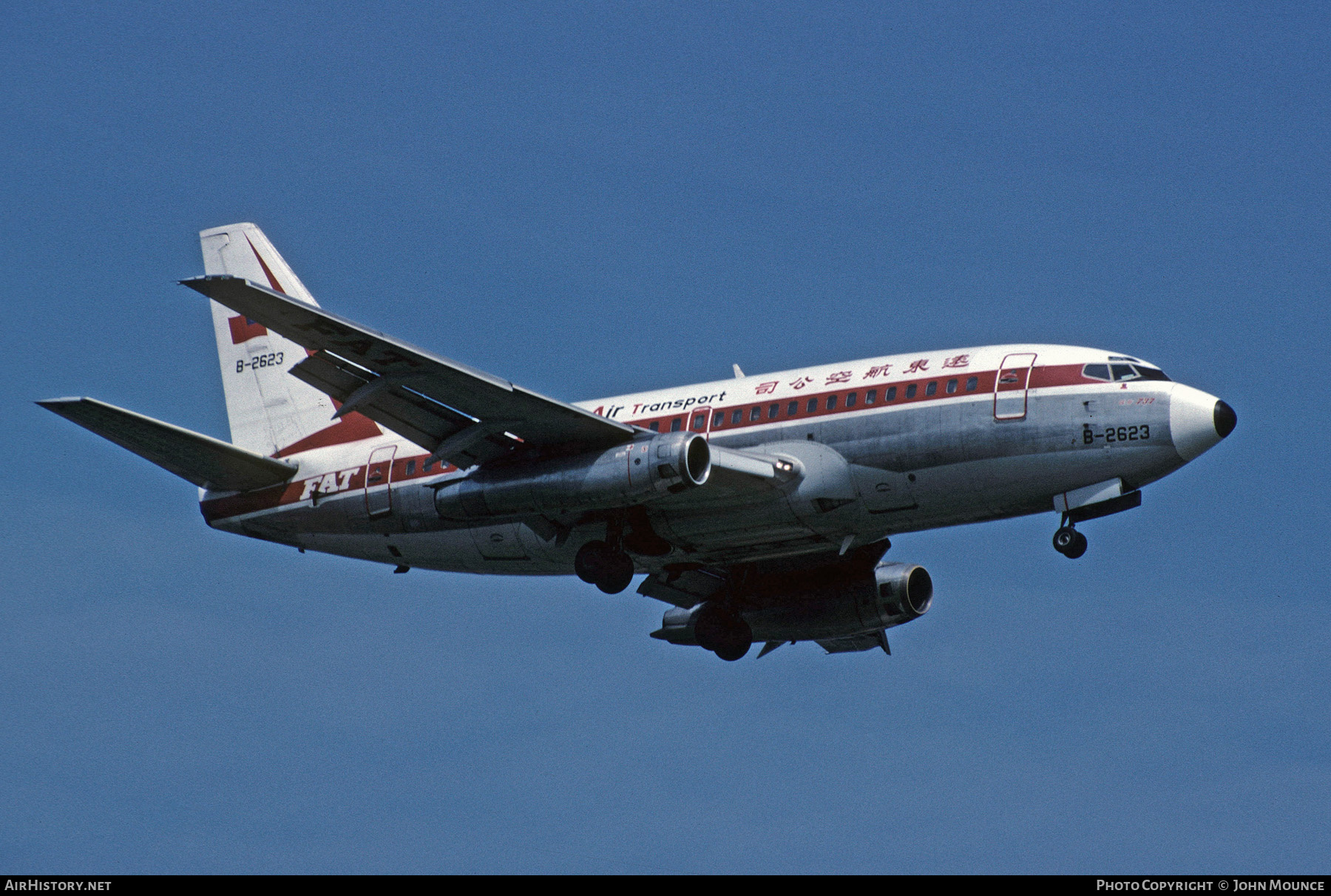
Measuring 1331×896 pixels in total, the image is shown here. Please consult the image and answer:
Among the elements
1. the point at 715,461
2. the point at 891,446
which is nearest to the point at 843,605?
the point at 891,446

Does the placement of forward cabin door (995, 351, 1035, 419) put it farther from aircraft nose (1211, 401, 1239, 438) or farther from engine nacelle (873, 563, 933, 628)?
engine nacelle (873, 563, 933, 628)

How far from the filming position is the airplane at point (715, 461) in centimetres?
3875

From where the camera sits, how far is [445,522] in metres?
43.8

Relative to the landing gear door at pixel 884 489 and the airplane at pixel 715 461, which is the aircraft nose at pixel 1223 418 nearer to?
the airplane at pixel 715 461

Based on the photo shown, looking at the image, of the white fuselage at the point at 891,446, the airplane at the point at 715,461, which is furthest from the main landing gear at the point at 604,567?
the white fuselage at the point at 891,446

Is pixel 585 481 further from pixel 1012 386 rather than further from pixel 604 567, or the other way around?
pixel 1012 386

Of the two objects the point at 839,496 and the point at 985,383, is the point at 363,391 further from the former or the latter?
the point at 985,383

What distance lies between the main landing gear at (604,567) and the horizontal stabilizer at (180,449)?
28.9ft

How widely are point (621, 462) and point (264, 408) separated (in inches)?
570

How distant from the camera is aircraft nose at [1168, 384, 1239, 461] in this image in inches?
1507

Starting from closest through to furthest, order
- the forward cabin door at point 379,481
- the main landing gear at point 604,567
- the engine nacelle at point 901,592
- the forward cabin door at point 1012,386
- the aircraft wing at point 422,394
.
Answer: the aircraft wing at point 422,394 < the forward cabin door at point 1012,386 < the main landing gear at point 604,567 < the forward cabin door at point 379,481 < the engine nacelle at point 901,592
